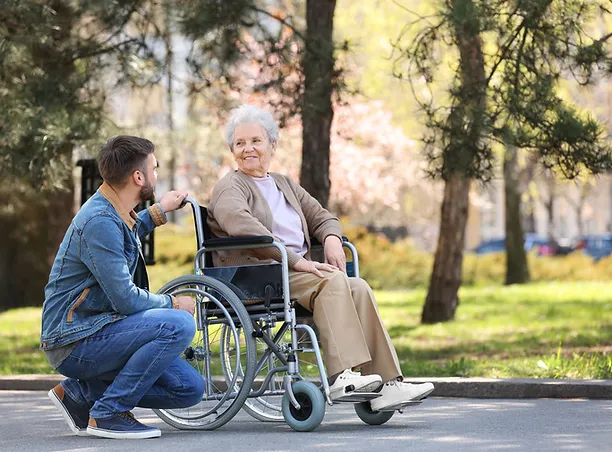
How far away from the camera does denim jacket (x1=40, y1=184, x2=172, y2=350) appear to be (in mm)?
5168

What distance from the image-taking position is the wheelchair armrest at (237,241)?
18.2ft

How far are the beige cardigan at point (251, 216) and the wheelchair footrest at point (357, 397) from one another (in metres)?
0.71

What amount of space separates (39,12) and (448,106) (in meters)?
3.41

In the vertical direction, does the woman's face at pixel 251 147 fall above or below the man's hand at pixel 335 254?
above

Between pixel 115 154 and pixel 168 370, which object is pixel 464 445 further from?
pixel 115 154

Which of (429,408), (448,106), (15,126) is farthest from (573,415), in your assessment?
(15,126)

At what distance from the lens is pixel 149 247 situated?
11.2 m

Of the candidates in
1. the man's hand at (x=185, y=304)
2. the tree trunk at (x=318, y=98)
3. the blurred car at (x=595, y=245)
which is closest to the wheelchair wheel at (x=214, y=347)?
the man's hand at (x=185, y=304)

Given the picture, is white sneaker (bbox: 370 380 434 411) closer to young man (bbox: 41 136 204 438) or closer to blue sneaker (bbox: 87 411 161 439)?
young man (bbox: 41 136 204 438)

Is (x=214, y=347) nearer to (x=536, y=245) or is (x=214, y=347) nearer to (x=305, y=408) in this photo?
(x=305, y=408)

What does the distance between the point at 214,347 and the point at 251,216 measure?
675 millimetres

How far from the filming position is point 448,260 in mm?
15266

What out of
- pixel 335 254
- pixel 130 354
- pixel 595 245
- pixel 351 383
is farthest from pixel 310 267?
pixel 595 245

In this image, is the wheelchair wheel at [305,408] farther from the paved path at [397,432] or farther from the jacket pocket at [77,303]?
the jacket pocket at [77,303]
